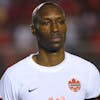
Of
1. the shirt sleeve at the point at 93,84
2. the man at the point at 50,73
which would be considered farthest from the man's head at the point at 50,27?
the shirt sleeve at the point at 93,84

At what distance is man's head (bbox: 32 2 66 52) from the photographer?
6.72ft

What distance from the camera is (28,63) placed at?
2172mm

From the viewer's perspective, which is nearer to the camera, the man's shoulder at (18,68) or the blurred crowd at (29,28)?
the man's shoulder at (18,68)

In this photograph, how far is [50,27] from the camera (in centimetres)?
207

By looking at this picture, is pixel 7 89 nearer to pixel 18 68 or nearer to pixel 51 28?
pixel 18 68

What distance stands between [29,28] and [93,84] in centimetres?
432

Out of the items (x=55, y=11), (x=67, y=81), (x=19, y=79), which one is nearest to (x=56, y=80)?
(x=67, y=81)

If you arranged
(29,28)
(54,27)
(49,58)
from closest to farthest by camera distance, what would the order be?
(54,27) < (49,58) < (29,28)

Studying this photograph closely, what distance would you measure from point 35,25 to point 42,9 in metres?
0.09

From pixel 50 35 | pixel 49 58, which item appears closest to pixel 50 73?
pixel 49 58

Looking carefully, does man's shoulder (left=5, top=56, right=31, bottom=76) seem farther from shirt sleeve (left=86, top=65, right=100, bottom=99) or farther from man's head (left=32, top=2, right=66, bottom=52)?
shirt sleeve (left=86, top=65, right=100, bottom=99)

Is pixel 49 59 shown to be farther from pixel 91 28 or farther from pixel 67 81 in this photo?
pixel 91 28

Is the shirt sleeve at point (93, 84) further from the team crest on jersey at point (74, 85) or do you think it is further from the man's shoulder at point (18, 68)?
the man's shoulder at point (18, 68)

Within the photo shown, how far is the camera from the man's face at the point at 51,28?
2045 mm
